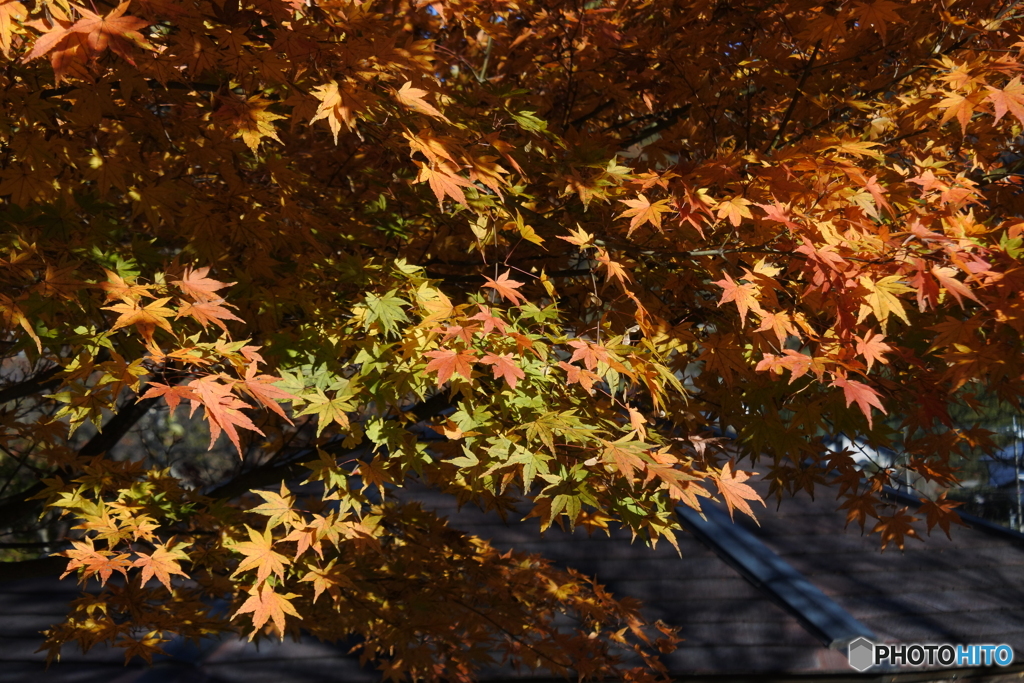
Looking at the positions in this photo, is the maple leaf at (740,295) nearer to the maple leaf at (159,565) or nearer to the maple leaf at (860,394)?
the maple leaf at (860,394)

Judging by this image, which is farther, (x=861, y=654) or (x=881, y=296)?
(x=861, y=654)

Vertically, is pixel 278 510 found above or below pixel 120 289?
below

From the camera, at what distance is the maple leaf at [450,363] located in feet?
7.32

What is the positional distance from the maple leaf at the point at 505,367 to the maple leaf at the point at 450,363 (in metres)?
0.05

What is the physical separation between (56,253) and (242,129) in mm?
768

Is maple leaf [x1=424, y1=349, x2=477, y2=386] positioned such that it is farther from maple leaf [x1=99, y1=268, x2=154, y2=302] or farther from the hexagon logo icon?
the hexagon logo icon

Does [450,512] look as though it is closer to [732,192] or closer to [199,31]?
[732,192]

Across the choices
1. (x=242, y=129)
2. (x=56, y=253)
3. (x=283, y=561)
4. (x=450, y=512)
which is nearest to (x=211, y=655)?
(x=450, y=512)

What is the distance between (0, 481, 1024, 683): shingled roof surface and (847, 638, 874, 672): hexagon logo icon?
0.07 meters

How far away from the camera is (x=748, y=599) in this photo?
19.1 feet

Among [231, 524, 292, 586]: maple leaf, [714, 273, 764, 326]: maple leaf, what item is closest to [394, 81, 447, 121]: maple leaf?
[714, 273, 764, 326]: maple leaf

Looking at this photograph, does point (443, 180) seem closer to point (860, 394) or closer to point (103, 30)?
point (103, 30)

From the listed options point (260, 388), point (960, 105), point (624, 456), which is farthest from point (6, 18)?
point (960, 105)

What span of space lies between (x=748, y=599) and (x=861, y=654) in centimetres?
86
